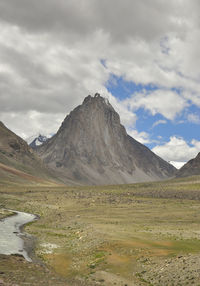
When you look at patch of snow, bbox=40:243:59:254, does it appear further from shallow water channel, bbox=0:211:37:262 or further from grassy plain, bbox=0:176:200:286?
shallow water channel, bbox=0:211:37:262

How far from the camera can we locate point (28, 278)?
2870 cm

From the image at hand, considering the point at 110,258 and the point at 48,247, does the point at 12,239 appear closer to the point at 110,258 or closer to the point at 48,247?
the point at 48,247

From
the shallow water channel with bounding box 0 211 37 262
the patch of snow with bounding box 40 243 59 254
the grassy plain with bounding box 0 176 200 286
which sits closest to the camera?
the grassy plain with bounding box 0 176 200 286

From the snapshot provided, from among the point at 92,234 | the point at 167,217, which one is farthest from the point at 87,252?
the point at 167,217

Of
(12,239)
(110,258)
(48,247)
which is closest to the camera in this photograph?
(110,258)

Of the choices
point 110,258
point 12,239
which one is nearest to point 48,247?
point 12,239

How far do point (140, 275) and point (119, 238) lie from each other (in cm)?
1710

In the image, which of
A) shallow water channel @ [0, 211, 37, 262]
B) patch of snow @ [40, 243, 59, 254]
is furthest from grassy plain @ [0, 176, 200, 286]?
shallow water channel @ [0, 211, 37, 262]

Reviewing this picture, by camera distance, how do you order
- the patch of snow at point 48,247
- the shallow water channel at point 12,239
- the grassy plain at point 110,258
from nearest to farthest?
1. the grassy plain at point 110,258
2. the shallow water channel at point 12,239
3. the patch of snow at point 48,247

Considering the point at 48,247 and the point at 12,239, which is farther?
the point at 12,239

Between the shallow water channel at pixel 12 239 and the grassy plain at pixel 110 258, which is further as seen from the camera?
the shallow water channel at pixel 12 239

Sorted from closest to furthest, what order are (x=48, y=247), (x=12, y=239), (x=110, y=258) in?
(x=110, y=258) → (x=48, y=247) → (x=12, y=239)

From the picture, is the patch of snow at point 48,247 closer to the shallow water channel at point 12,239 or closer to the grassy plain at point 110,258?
the grassy plain at point 110,258

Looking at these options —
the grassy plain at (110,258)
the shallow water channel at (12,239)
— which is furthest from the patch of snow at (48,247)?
the shallow water channel at (12,239)
